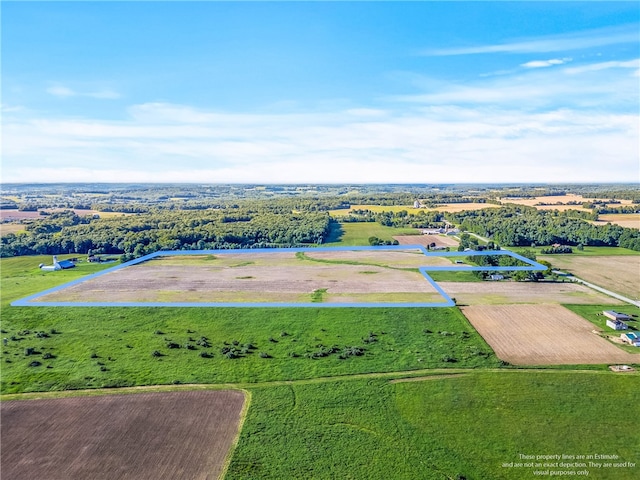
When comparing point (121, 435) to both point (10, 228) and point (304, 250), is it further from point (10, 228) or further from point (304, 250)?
point (10, 228)

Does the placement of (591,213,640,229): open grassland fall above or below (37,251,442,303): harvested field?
above

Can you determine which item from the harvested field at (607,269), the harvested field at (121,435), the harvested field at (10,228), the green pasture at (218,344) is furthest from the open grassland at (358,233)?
the harvested field at (10,228)

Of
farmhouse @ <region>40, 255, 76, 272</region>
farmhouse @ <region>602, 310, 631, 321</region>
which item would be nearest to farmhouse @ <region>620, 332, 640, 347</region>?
farmhouse @ <region>602, 310, 631, 321</region>

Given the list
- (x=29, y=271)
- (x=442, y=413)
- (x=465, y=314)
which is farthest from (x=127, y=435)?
(x=29, y=271)

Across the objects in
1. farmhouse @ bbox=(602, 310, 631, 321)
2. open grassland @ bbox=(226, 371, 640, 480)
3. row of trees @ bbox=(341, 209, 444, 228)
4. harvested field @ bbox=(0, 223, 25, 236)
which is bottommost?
open grassland @ bbox=(226, 371, 640, 480)

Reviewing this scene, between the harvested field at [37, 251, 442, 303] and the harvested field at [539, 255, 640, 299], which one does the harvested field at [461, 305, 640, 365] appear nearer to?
the harvested field at [37, 251, 442, 303]

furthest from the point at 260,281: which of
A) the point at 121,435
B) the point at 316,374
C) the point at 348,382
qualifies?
the point at 121,435
